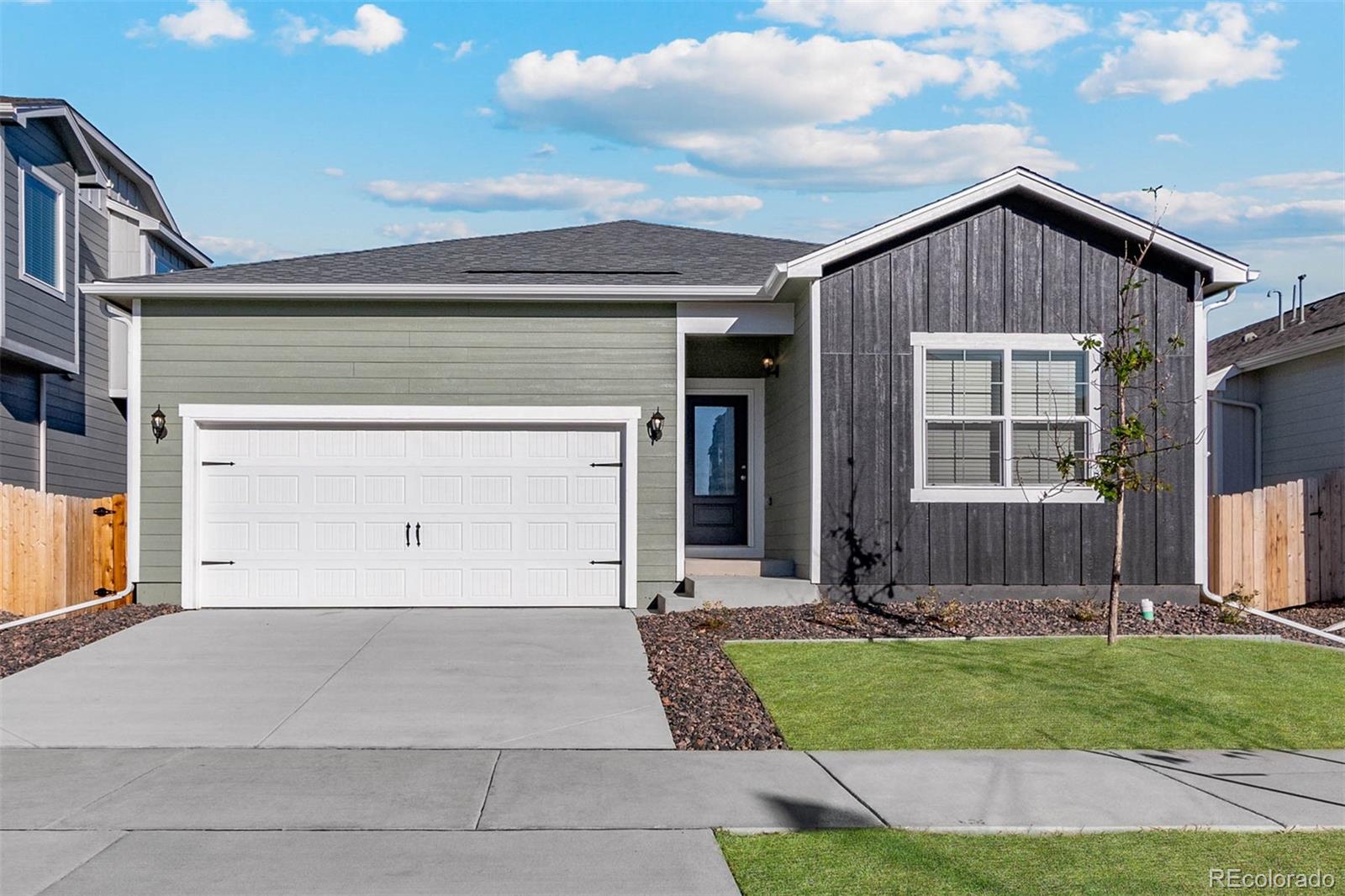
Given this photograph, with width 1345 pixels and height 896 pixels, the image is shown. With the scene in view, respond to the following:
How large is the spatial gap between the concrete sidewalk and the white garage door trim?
5.71 meters

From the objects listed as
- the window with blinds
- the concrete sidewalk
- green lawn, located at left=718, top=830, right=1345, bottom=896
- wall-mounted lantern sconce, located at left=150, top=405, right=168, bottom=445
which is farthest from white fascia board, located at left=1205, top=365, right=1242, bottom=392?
the window with blinds

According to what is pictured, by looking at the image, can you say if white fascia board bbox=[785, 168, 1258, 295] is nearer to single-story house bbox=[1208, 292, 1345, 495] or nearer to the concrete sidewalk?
single-story house bbox=[1208, 292, 1345, 495]

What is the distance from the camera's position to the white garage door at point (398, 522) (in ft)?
43.2

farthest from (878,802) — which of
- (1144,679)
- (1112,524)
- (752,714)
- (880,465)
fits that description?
(1112,524)

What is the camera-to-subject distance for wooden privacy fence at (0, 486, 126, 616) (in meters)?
12.7

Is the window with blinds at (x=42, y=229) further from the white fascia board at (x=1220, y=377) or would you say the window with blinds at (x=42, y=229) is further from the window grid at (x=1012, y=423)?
the white fascia board at (x=1220, y=377)

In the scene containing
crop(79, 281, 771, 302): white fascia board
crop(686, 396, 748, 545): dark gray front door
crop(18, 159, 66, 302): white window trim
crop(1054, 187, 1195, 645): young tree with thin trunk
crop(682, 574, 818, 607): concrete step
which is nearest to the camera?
crop(1054, 187, 1195, 645): young tree with thin trunk

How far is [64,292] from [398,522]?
24.5ft

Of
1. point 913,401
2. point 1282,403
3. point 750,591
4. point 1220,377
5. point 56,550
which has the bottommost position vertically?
point 750,591

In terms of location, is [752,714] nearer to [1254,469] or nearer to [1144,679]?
[1144,679]

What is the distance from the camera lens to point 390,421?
13.2 m

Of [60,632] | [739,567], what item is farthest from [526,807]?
[739,567]

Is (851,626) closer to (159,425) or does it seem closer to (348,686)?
(348,686)

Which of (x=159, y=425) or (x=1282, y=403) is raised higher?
(x=1282, y=403)
